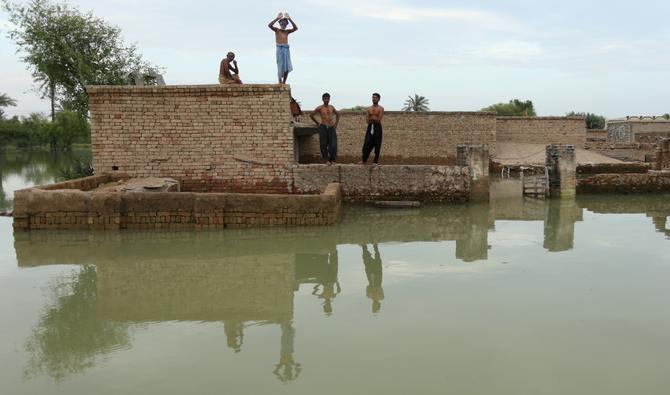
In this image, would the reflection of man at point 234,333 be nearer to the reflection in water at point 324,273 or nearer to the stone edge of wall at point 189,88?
the reflection in water at point 324,273

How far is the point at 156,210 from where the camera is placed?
7.71 meters

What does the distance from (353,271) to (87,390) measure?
3.07 metres

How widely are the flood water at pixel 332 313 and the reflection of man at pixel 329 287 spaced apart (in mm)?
21

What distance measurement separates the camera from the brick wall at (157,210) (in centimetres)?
761

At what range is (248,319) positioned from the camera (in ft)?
13.5

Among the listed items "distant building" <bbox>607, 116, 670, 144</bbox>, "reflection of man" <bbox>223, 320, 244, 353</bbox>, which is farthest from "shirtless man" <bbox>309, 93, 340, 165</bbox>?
"distant building" <bbox>607, 116, 670, 144</bbox>

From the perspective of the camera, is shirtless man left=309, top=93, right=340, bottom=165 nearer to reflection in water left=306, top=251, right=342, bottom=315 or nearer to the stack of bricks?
reflection in water left=306, top=251, right=342, bottom=315

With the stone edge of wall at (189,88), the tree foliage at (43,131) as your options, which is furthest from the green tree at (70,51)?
the tree foliage at (43,131)

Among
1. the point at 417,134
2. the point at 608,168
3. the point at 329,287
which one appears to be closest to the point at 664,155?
the point at 608,168

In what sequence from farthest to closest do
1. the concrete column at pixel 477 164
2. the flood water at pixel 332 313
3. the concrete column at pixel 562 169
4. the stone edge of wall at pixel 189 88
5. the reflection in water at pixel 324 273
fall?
the concrete column at pixel 562 169
the concrete column at pixel 477 164
the stone edge of wall at pixel 189 88
the reflection in water at pixel 324 273
the flood water at pixel 332 313

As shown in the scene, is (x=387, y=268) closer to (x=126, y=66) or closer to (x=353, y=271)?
(x=353, y=271)

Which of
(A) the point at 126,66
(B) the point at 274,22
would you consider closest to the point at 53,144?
(A) the point at 126,66

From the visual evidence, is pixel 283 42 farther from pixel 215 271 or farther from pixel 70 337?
pixel 70 337

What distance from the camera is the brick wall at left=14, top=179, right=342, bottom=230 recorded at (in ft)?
25.0
